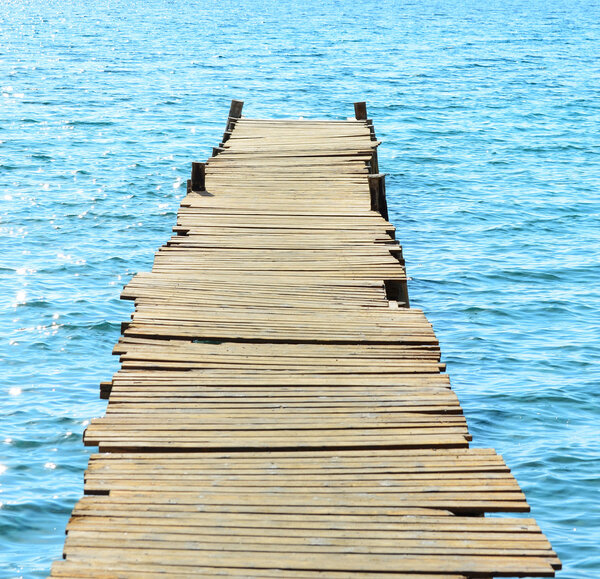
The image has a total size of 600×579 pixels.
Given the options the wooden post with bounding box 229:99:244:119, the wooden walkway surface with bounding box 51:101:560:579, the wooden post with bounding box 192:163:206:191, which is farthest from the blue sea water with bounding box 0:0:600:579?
the wooden post with bounding box 229:99:244:119

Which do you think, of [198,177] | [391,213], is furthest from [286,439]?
[391,213]

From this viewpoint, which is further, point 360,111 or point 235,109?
point 360,111

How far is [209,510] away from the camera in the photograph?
5.95m

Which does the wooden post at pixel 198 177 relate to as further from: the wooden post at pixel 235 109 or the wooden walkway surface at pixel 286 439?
the wooden post at pixel 235 109

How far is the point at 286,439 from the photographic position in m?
6.80

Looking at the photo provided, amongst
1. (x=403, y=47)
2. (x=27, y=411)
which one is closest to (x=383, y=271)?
(x=27, y=411)

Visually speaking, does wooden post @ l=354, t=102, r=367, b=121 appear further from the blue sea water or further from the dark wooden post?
the dark wooden post

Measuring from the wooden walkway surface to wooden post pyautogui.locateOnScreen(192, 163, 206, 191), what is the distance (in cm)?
214

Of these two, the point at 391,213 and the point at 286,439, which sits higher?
the point at 286,439

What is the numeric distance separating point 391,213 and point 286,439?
13.0 metres

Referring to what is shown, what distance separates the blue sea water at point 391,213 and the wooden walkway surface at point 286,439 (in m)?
2.16

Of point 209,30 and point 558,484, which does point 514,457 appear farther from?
point 209,30

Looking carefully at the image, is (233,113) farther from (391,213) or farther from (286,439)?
(286,439)

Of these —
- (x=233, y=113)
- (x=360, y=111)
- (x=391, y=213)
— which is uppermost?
(x=360, y=111)
